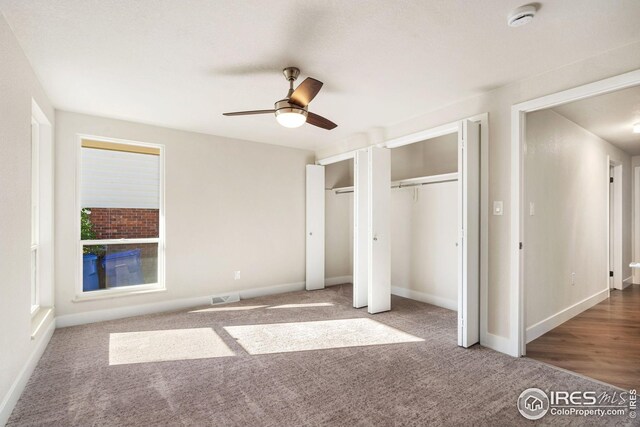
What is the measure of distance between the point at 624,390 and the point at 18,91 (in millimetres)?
4793

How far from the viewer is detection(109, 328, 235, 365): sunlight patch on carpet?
2.89m

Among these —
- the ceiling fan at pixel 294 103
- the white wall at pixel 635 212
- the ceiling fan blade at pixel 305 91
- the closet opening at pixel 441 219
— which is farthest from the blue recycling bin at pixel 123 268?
the white wall at pixel 635 212

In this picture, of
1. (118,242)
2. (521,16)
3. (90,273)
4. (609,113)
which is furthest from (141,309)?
(609,113)

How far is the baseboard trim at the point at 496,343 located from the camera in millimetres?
2955

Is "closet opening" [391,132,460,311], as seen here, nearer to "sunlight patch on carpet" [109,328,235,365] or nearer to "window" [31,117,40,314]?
"sunlight patch on carpet" [109,328,235,365]

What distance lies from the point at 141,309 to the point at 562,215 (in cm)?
522

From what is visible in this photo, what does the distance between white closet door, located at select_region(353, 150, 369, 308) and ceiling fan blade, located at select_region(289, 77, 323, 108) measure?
6.44 ft

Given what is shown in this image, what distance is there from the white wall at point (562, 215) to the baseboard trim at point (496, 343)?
0.48m

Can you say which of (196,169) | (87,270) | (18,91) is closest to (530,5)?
(18,91)

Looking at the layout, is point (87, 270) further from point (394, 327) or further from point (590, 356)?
point (590, 356)

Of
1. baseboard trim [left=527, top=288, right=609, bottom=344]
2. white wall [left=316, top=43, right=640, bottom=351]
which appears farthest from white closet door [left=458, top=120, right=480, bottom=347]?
baseboard trim [left=527, top=288, right=609, bottom=344]

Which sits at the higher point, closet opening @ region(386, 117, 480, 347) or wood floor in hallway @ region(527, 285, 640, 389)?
closet opening @ region(386, 117, 480, 347)

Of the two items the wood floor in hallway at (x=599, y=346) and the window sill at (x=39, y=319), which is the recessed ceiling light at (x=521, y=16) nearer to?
the wood floor in hallway at (x=599, y=346)

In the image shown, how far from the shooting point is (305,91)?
2467 millimetres
